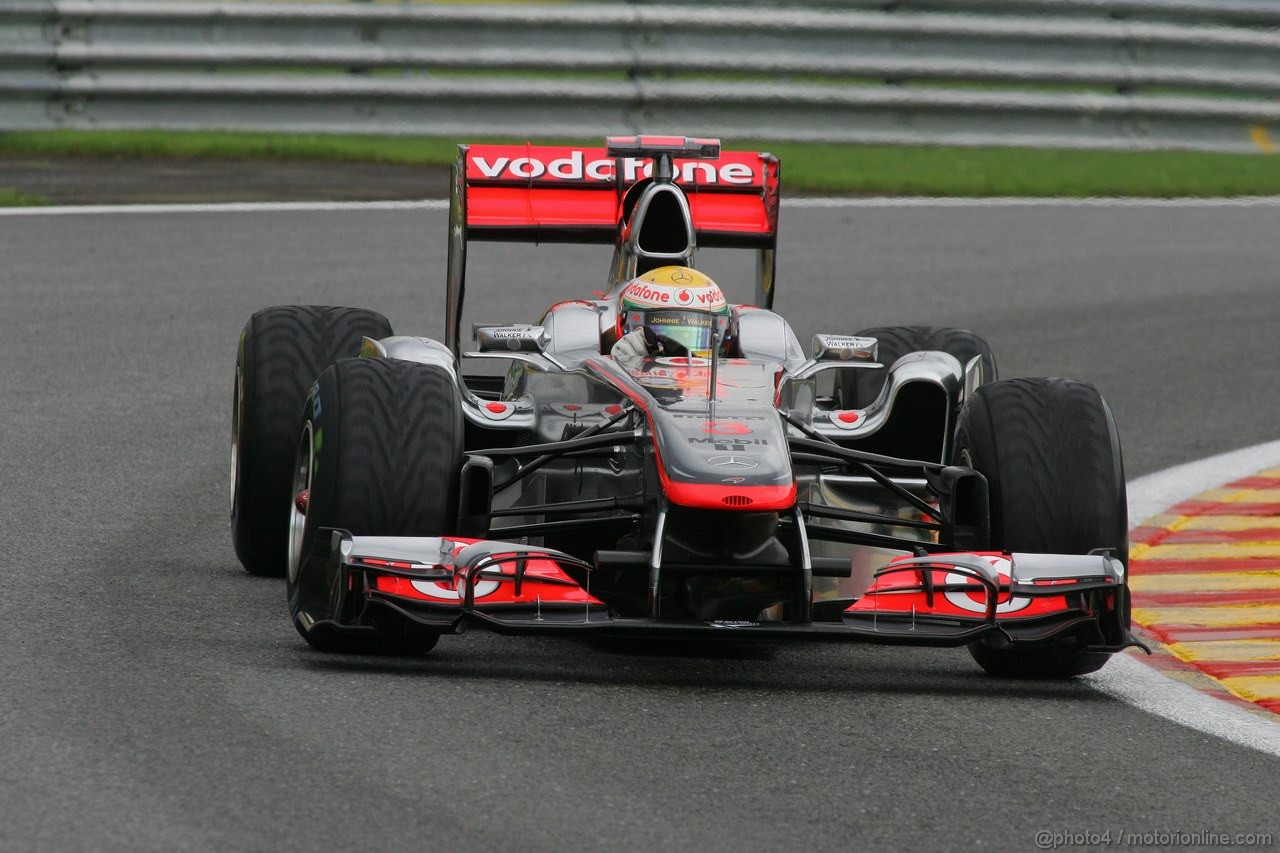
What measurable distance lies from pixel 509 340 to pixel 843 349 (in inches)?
46.4

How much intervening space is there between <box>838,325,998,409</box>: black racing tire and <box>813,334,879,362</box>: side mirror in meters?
0.57

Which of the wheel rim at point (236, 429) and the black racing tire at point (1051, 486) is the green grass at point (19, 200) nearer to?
the wheel rim at point (236, 429)

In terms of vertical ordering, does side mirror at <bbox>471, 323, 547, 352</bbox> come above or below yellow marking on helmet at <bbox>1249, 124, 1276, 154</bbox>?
below

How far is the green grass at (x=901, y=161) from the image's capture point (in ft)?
52.5

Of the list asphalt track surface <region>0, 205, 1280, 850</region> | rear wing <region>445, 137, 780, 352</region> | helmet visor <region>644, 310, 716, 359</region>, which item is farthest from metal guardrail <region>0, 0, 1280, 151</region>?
helmet visor <region>644, 310, 716, 359</region>

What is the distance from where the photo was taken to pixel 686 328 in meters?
6.87

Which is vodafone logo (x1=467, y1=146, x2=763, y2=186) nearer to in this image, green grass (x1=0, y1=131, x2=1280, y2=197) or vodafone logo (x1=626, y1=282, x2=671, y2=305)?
vodafone logo (x1=626, y1=282, x2=671, y2=305)

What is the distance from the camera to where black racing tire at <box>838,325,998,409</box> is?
7984mm

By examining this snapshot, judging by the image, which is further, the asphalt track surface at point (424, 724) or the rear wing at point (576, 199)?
the rear wing at point (576, 199)

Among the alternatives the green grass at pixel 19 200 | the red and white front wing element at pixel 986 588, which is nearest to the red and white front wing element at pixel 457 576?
the red and white front wing element at pixel 986 588

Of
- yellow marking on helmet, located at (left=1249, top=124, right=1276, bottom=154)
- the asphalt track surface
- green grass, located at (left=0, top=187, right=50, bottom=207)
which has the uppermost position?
yellow marking on helmet, located at (left=1249, top=124, right=1276, bottom=154)

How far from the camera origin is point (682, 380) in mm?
6492

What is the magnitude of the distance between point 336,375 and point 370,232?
25.5ft

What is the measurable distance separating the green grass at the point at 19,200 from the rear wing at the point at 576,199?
6420 mm
